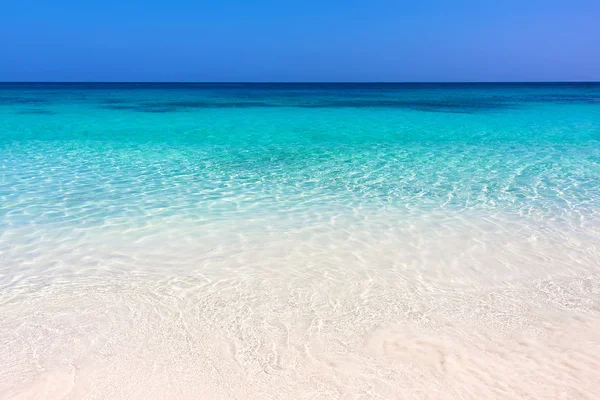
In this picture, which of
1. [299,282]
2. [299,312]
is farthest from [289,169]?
[299,312]

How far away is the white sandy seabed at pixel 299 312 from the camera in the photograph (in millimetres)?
2678

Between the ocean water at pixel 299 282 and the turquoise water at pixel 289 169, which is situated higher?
the turquoise water at pixel 289 169

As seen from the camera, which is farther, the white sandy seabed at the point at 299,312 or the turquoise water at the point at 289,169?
the turquoise water at the point at 289,169

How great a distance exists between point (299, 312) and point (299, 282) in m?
0.51

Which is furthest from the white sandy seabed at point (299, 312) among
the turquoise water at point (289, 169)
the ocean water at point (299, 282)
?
the turquoise water at point (289, 169)

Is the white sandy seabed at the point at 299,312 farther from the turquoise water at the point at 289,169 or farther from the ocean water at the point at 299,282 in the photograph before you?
the turquoise water at the point at 289,169

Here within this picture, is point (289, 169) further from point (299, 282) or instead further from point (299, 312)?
point (299, 312)

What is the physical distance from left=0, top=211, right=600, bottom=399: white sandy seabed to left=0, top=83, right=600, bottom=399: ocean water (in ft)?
0.05

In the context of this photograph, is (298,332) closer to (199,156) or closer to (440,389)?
(440,389)

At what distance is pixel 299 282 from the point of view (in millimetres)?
3922

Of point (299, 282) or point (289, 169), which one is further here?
point (289, 169)

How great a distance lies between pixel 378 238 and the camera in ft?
16.2

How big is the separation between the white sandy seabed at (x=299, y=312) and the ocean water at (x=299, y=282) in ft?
0.05

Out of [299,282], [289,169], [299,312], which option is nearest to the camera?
[299,312]
